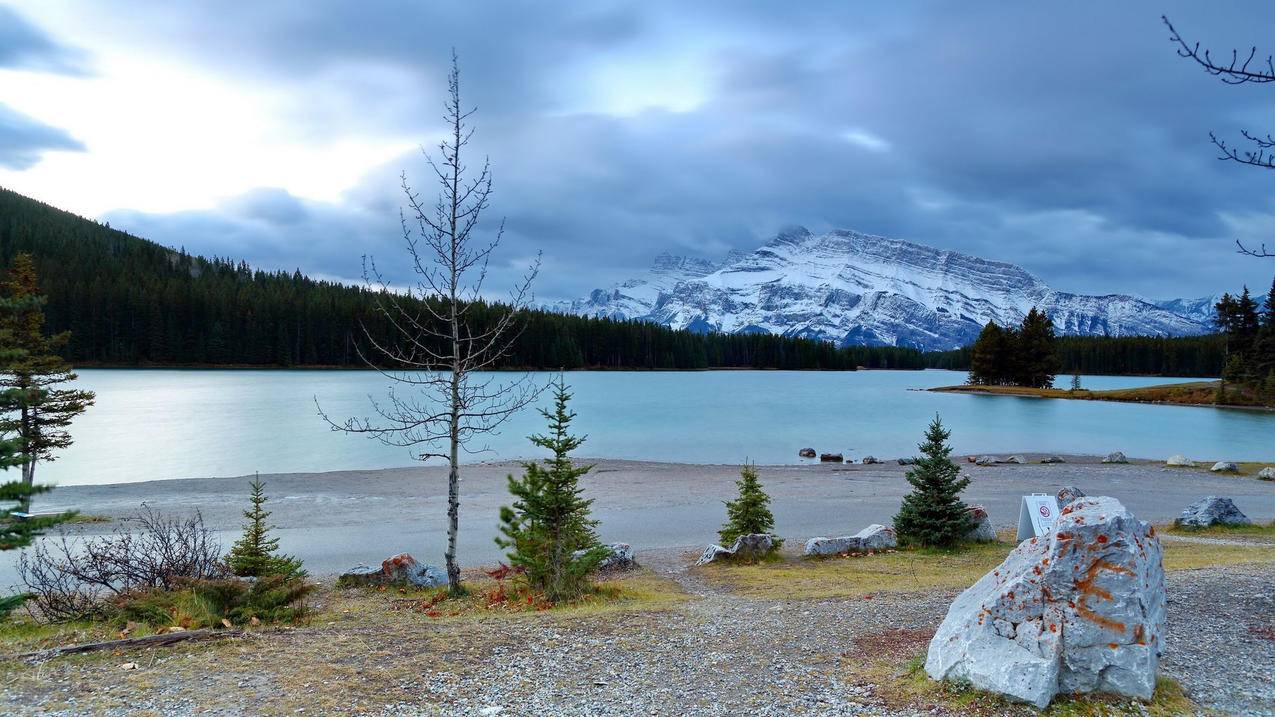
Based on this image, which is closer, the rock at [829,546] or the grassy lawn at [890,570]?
the grassy lawn at [890,570]

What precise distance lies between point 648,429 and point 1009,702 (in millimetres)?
48747

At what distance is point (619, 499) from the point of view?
2648 centimetres

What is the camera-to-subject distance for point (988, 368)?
105750 mm

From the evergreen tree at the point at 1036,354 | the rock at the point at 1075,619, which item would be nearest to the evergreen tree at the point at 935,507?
the rock at the point at 1075,619

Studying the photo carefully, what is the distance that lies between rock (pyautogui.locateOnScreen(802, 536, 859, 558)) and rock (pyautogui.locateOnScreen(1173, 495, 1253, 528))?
9703 millimetres

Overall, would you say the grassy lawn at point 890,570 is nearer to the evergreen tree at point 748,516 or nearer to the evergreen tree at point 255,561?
the evergreen tree at point 748,516

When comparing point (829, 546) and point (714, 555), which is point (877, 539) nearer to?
point (829, 546)

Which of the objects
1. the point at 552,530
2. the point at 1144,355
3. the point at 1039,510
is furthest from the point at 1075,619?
the point at 1144,355

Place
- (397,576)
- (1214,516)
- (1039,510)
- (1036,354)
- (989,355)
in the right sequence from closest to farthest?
(397,576) < (1039,510) < (1214,516) < (1036,354) < (989,355)

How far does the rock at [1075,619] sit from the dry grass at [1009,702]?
82 millimetres

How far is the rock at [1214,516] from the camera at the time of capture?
18.7 meters

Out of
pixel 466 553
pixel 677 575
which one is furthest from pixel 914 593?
pixel 466 553

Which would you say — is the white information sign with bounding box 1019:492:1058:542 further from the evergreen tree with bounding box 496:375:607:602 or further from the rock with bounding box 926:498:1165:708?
the evergreen tree with bounding box 496:375:607:602

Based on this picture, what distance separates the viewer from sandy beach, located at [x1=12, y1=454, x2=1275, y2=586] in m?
19.7
